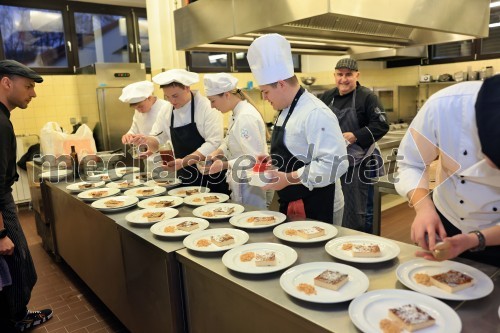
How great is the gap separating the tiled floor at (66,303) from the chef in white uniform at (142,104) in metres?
1.24

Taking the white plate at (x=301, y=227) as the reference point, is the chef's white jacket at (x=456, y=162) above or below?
above

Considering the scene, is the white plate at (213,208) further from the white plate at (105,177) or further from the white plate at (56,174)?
the white plate at (56,174)

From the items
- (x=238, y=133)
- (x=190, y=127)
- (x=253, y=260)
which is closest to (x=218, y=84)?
(x=238, y=133)

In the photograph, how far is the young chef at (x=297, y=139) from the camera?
5.77 ft

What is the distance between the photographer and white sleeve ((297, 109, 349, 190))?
Result: 68.4 inches

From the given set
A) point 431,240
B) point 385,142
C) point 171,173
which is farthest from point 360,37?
point 431,240

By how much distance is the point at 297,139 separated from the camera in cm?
186

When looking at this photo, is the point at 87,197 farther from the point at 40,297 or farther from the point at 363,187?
the point at 363,187

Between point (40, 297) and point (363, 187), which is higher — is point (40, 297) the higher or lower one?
the lower one

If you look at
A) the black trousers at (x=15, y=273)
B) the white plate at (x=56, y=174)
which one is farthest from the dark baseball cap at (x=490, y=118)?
the white plate at (x=56, y=174)

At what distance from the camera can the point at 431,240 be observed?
1.15m

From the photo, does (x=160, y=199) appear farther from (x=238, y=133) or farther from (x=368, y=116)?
(x=368, y=116)

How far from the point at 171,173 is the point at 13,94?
1.21 m

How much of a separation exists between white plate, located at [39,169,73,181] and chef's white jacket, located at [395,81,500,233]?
266 centimetres
